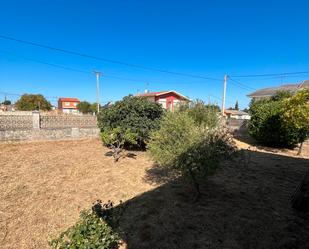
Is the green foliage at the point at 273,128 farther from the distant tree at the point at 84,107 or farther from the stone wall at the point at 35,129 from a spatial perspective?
the distant tree at the point at 84,107

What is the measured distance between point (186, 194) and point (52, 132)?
10.6 meters

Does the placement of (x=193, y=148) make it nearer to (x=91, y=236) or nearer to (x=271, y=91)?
(x=91, y=236)

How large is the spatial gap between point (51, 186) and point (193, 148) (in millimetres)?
5015

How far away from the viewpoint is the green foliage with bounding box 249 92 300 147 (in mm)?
12350

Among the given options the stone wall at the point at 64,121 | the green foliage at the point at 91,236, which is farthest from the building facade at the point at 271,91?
the green foliage at the point at 91,236

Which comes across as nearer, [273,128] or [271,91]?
[273,128]

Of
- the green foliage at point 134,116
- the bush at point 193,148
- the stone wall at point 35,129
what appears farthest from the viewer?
the stone wall at point 35,129

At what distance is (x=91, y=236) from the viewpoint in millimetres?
3371

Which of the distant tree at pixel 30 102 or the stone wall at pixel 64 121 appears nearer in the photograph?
the stone wall at pixel 64 121

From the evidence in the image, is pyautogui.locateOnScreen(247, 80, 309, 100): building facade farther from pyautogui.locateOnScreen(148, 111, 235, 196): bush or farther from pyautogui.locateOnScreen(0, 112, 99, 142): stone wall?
pyautogui.locateOnScreen(148, 111, 235, 196): bush

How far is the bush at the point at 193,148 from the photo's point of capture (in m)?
4.80

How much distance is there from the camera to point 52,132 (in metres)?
13.3

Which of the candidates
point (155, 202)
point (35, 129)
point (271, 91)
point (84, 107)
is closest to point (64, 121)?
point (35, 129)

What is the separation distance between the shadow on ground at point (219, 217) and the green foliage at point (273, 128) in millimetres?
6105
